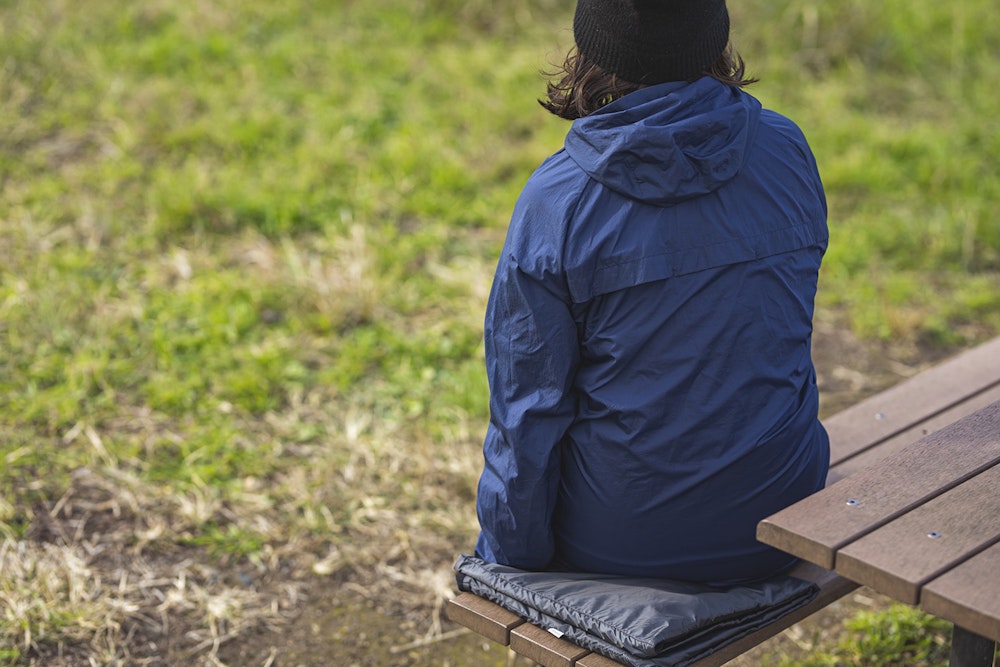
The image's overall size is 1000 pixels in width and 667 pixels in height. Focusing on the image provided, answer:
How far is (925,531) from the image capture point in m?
1.87

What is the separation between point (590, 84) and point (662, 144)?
0.23 meters

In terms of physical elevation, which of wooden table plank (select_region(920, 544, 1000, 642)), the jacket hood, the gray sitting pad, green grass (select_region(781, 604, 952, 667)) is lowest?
green grass (select_region(781, 604, 952, 667))

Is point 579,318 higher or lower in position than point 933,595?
higher

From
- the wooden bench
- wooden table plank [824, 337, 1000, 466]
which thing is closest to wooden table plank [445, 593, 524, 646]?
the wooden bench

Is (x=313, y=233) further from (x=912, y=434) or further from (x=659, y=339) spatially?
(x=659, y=339)

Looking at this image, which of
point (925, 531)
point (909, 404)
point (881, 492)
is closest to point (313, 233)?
point (909, 404)

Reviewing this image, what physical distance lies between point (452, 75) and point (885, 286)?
277 cm

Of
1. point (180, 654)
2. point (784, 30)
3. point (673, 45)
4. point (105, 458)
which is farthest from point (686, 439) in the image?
point (784, 30)

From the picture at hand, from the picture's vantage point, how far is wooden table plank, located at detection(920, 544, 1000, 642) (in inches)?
65.1

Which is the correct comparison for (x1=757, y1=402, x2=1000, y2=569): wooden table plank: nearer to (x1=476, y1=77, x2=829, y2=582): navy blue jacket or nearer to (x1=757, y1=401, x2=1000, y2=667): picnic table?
(x1=757, y1=401, x2=1000, y2=667): picnic table

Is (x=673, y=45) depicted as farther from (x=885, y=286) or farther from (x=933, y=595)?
(x=885, y=286)

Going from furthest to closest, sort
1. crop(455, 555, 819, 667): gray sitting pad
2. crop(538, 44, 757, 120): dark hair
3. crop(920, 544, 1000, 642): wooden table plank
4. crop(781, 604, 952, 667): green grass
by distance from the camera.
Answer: crop(781, 604, 952, 667): green grass, crop(538, 44, 757, 120): dark hair, crop(455, 555, 819, 667): gray sitting pad, crop(920, 544, 1000, 642): wooden table plank

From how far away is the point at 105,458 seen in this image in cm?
355

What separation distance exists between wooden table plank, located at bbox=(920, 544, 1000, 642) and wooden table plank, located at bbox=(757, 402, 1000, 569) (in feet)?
0.53
